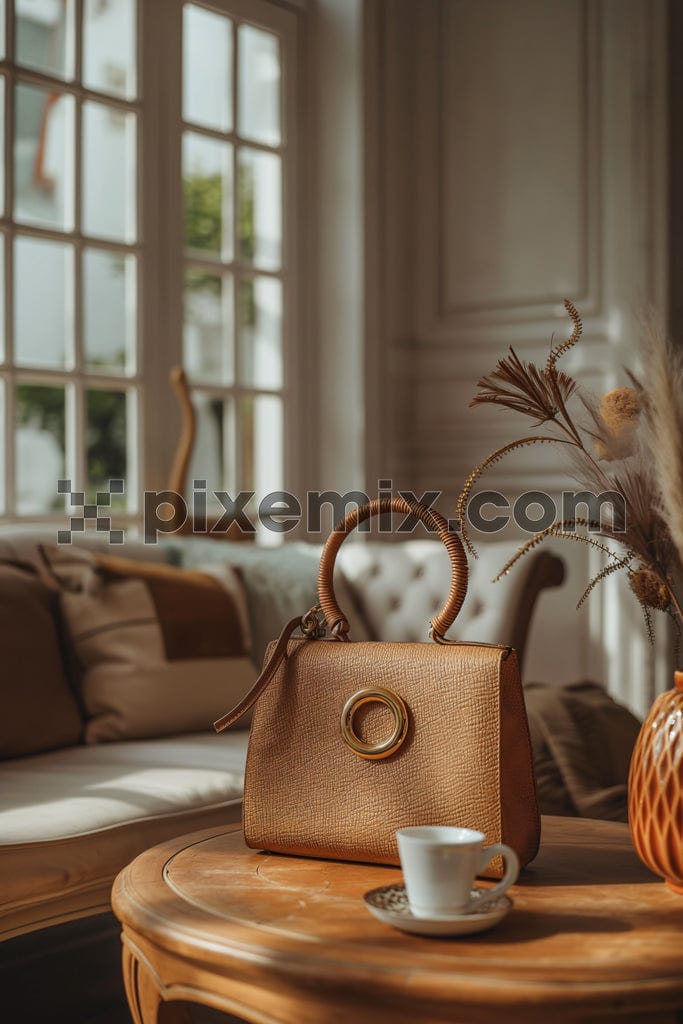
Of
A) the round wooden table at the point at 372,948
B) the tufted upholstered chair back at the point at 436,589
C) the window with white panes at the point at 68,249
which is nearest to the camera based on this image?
the round wooden table at the point at 372,948

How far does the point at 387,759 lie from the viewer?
3.71ft

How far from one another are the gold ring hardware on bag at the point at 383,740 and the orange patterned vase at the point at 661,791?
222 millimetres

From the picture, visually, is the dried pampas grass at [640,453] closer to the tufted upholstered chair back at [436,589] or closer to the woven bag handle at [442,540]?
the woven bag handle at [442,540]

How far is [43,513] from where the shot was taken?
9.50ft

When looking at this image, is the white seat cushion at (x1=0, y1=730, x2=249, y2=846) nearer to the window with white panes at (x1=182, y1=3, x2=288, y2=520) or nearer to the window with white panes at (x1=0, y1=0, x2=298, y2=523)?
the window with white panes at (x1=0, y1=0, x2=298, y2=523)

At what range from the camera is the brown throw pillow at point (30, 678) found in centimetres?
199

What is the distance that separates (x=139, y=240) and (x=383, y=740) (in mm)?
2293

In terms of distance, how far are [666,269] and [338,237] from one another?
1005 millimetres

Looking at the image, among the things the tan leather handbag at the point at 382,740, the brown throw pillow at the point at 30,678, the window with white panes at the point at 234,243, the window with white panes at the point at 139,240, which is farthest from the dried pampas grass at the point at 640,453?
the window with white panes at the point at 234,243

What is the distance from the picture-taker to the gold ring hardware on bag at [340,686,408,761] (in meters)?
1.12

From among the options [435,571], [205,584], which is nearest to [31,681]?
[205,584]

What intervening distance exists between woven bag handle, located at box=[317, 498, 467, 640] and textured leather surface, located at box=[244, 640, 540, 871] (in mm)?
30

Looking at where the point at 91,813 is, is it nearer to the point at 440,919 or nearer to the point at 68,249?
the point at 440,919

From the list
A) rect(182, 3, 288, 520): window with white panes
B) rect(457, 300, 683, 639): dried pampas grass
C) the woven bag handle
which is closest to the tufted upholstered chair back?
rect(182, 3, 288, 520): window with white panes
